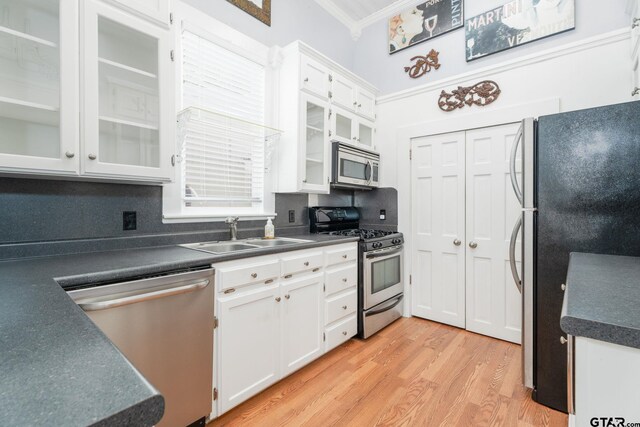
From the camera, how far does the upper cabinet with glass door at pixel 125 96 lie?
1553 millimetres

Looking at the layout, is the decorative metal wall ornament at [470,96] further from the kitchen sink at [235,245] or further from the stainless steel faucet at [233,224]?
the stainless steel faucet at [233,224]

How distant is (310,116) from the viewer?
2.88 metres

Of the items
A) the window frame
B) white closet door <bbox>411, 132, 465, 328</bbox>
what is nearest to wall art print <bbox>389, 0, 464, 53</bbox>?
white closet door <bbox>411, 132, 465, 328</bbox>

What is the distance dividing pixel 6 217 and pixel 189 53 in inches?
60.2

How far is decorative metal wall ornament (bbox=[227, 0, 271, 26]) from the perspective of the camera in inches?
102

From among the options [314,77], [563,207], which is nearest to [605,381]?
[563,207]

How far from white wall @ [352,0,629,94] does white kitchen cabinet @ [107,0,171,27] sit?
8.11 ft

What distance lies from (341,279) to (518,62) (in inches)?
97.3

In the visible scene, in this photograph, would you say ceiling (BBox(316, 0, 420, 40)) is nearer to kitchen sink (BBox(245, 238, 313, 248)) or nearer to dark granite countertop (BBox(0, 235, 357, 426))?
kitchen sink (BBox(245, 238, 313, 248))

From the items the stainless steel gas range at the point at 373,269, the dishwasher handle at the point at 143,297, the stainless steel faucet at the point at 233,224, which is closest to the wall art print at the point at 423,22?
the stainless steel gas range at the point at 373,269

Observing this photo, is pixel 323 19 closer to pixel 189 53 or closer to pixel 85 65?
pixel 189 53

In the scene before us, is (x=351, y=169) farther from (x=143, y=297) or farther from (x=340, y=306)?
(x=143, y=297)

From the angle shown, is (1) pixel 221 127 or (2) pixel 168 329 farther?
(1) pixel 221 127

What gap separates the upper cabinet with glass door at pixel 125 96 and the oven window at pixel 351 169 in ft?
5.31
